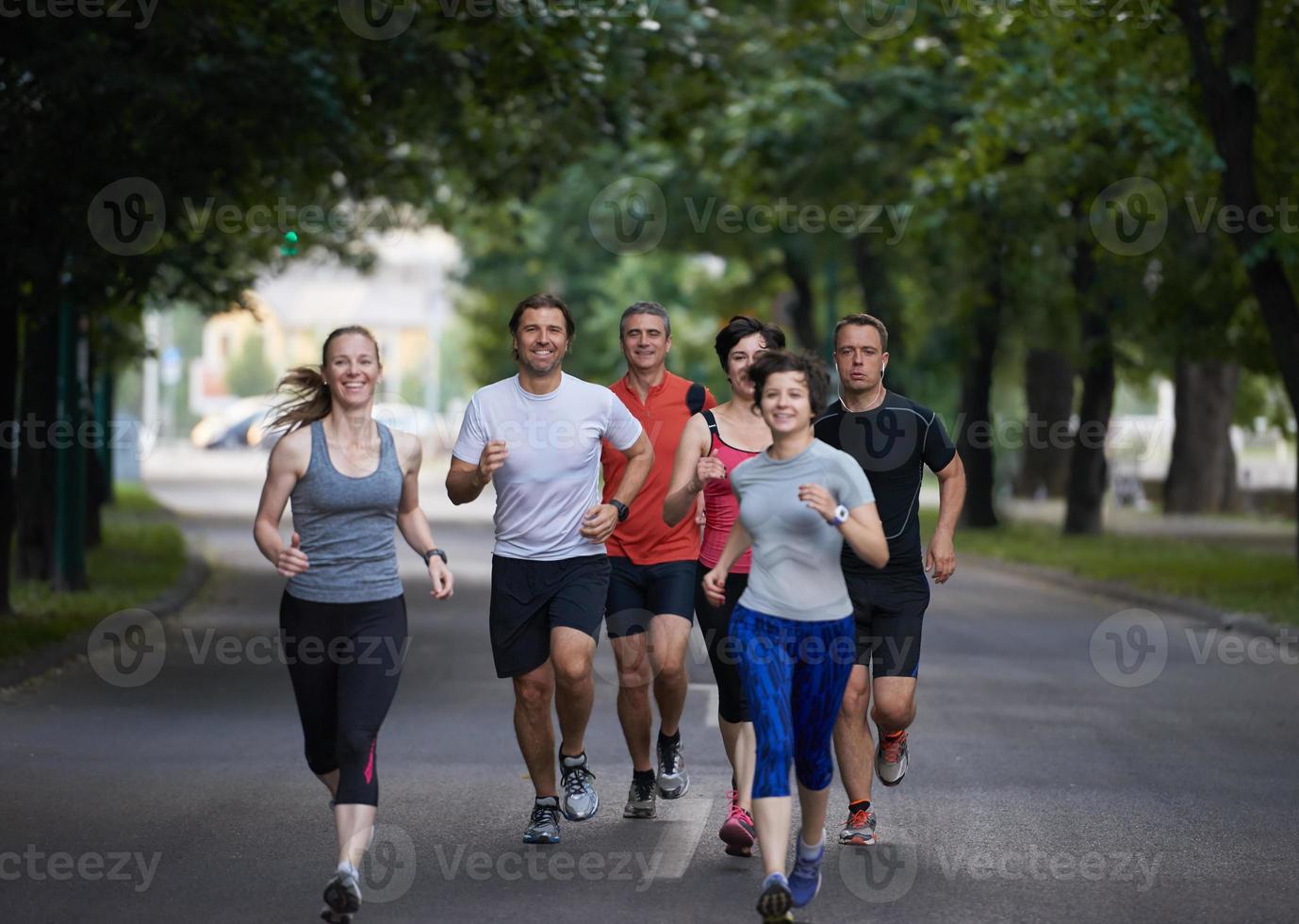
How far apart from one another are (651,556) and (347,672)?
6.06 feet

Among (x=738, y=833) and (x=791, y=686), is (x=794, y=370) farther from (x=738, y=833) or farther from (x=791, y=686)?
(x=738, y=833)

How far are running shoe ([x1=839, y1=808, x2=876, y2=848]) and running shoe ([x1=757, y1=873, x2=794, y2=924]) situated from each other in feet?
5.74

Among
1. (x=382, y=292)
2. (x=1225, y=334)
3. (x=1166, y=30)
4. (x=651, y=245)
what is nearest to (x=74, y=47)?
(x=1166, y=30)

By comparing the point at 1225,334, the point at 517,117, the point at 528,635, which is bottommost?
the point at 528,635

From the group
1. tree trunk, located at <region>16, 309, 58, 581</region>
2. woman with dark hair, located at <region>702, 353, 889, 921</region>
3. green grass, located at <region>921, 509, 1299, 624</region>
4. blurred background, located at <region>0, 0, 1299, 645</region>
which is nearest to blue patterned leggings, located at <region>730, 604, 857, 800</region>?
woman with dark hair, located at <region>702, 353, 889, 921</region>

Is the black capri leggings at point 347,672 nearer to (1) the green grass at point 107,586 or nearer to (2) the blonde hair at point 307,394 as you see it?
(2) the blonde hair at point 307,394

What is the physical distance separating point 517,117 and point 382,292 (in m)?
136

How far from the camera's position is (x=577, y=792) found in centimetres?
809

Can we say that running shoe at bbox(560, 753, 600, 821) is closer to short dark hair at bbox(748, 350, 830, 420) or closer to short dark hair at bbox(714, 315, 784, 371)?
short dark hair at bbox(714, 315, 784, 371)

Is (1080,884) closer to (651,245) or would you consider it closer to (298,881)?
(298,881)

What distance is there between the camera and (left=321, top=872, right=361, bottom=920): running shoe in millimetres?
6117

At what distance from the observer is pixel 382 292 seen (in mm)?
157625

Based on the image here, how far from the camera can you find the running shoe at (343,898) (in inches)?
241

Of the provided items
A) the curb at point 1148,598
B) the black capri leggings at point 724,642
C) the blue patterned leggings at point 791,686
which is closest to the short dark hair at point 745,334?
the black capri leggings at point 724,642
